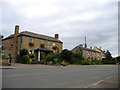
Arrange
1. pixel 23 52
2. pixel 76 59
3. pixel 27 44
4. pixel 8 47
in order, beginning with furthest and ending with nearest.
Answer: pixel 76 59, pixel 8 47, pixel 27 44, pixel 23 52

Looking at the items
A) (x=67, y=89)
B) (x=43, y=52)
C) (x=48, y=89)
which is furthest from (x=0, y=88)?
(x=43, y=52)

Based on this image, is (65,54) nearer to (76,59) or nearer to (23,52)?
(76,59)

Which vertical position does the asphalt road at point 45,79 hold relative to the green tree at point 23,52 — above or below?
below

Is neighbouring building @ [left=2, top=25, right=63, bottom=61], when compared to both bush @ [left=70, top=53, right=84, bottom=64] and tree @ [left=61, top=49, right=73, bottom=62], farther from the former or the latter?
bush @ [left=70, top=53, right=84, bottom=64]

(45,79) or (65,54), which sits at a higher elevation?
(65,54)

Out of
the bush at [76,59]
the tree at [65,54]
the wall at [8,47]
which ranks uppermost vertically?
the wall at [8,47]

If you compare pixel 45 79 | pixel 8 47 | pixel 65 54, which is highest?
pixel 8 47

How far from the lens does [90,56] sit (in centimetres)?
5725

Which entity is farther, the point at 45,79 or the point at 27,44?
the point at 27,44

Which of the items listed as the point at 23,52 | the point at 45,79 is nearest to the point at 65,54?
the point at 23,52

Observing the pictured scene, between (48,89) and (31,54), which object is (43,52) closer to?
(31,54)

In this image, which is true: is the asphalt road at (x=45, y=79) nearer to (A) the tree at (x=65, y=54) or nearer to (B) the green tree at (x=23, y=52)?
(B) the green tree at (x=23, y=52)

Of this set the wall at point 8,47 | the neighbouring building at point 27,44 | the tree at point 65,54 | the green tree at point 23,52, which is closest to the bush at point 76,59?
the tree at point 65,54

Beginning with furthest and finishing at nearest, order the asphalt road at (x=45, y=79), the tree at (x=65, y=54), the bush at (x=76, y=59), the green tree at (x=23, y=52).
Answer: the bush at (x=76, y=59)
the tree at (x=65, y=54)
the green tree at (x=23, y=52)
the asphalt road at (x=45, y=79)
